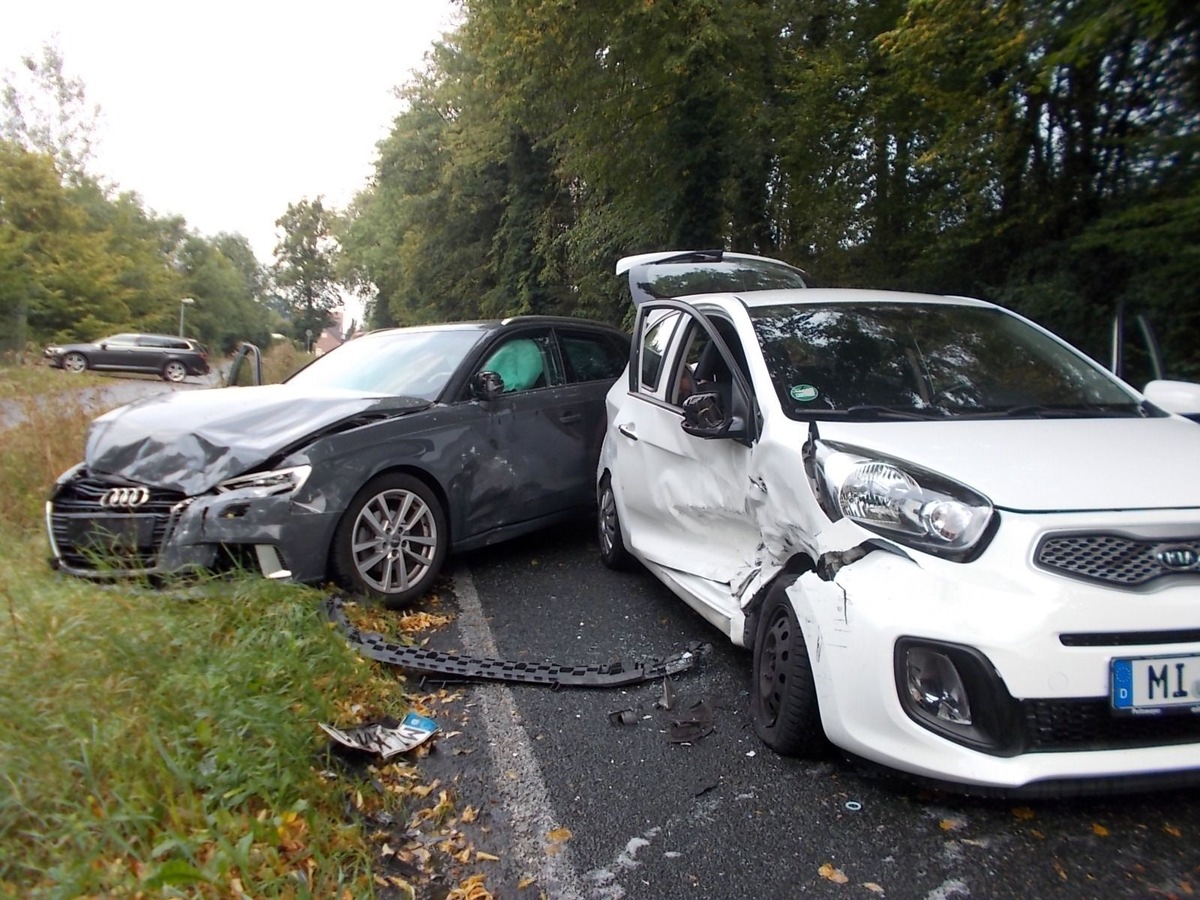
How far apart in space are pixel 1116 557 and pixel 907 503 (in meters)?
0.56

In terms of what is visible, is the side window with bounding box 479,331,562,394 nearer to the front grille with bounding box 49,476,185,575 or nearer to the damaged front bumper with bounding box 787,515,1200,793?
the front grille with bounding box 49,476,185,575

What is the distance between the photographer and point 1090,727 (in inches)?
92.6

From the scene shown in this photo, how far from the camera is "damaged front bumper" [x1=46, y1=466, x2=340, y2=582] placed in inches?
165

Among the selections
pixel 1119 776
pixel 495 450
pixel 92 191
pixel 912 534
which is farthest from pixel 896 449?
pixel 92 191

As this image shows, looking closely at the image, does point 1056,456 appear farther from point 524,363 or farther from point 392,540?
point 524,363

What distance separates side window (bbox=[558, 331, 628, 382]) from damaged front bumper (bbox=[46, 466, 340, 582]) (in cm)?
238

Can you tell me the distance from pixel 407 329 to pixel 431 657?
123 inches

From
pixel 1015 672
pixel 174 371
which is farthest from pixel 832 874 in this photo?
pixel 174 371

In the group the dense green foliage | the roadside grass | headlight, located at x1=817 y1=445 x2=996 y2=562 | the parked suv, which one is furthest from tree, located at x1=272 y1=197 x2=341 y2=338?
headlight, located at x1=817 y1=445 x2=996 y2=562

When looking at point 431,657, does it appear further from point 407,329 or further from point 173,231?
point 173,231

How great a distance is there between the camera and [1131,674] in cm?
230

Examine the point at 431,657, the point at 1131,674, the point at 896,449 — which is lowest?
the point at 431,657

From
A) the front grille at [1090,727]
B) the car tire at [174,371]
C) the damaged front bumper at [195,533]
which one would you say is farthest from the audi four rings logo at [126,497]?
the car tire at [174,371]

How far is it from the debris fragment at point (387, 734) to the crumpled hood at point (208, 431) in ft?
5.42
